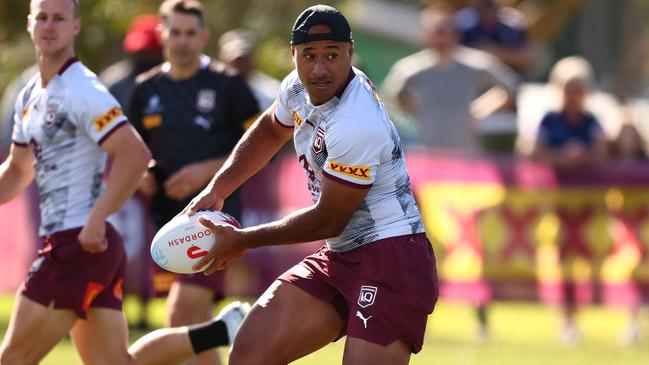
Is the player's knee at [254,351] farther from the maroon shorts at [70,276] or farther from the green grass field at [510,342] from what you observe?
the green grass field at [510,342]

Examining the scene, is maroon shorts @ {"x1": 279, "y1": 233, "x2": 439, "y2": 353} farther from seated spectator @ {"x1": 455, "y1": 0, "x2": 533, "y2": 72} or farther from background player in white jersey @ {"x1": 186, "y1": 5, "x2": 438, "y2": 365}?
seated spectator @ {"x1": 455, "y1": 0, "x2": 533, "y2": 72}

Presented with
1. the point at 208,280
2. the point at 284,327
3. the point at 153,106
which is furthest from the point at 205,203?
the point at 153,106

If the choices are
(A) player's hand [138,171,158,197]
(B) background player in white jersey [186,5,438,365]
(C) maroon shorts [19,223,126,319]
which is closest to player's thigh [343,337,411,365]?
(B) background player in white jersey [186,5,438,365]

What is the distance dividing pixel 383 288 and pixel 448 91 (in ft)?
26.4

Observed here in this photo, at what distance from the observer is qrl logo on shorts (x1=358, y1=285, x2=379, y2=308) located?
22.1 ft

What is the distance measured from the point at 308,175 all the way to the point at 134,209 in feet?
23.7

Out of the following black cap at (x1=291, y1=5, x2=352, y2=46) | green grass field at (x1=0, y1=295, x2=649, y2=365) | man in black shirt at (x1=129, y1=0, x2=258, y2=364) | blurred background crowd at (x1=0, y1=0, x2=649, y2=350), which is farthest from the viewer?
blurred background crowd at (x1=0, y1=0, x2=649, y2=350)

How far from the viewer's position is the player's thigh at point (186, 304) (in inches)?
352

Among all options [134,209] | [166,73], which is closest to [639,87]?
[134,209]

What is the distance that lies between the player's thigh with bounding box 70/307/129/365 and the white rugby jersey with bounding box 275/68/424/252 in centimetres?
149

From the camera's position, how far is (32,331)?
7609mm

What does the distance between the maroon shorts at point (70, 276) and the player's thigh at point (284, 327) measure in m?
1.21

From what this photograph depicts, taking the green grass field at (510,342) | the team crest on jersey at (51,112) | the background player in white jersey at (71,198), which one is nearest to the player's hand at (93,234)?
the background player in white jersey at (71,198)

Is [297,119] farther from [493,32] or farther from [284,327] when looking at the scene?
[493,32]
